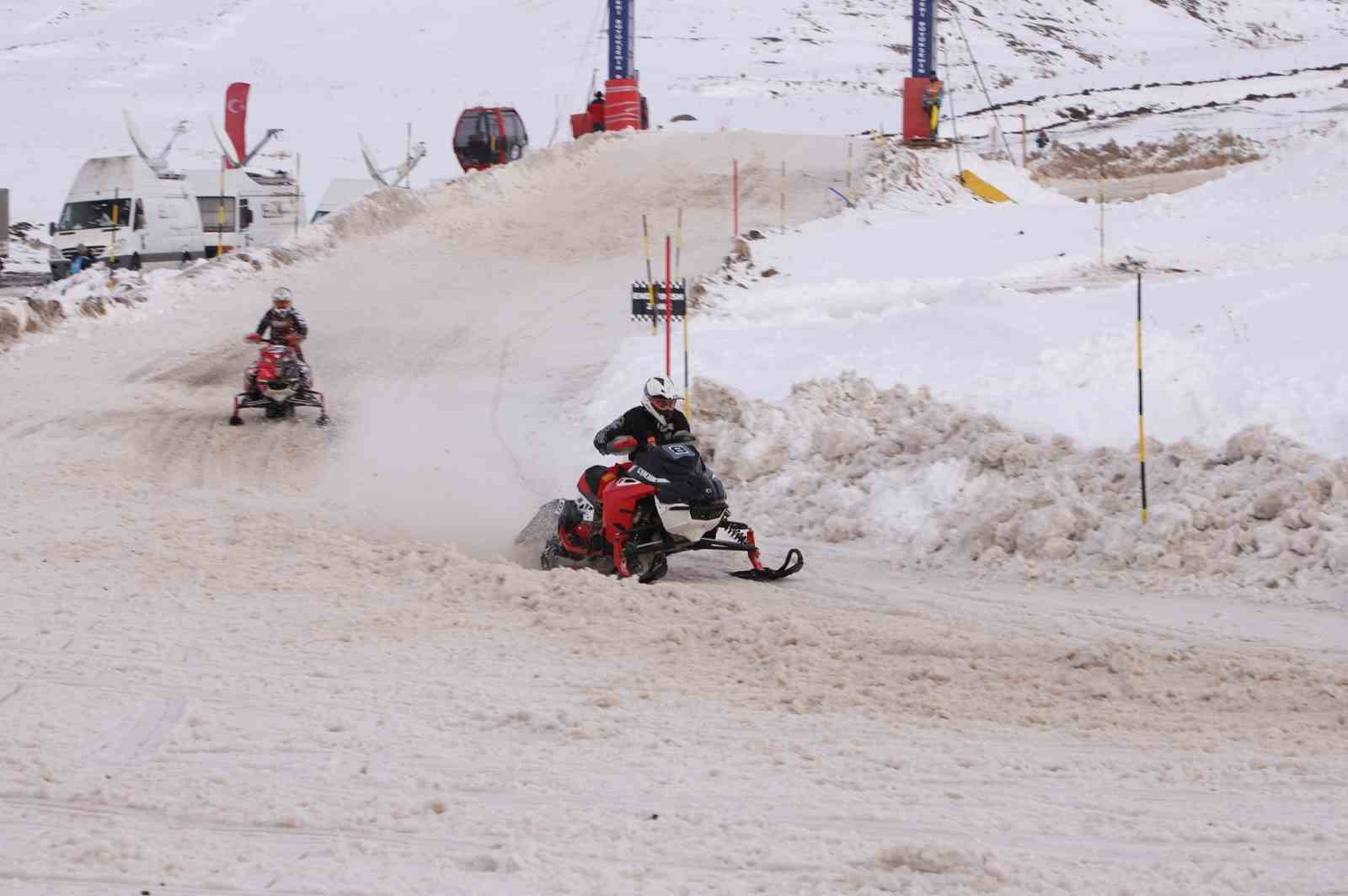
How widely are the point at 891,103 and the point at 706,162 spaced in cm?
3572

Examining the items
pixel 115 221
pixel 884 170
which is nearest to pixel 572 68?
pixel 884 170

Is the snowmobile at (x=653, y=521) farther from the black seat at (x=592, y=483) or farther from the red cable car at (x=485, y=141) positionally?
the red cable car at (x=485, y=141)

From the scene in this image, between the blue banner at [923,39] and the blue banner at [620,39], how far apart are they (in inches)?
14.3

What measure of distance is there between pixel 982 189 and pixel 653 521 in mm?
25590

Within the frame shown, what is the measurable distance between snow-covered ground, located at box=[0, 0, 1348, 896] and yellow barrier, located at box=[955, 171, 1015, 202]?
10281 mm

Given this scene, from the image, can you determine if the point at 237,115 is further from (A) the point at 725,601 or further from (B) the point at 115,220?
(A) the point at 725,601

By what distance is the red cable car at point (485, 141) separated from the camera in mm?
37375

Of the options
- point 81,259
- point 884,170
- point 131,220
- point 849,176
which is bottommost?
point 81,259

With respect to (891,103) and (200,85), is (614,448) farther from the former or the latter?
(200,85)

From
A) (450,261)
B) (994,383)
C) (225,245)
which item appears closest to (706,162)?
(450,261)

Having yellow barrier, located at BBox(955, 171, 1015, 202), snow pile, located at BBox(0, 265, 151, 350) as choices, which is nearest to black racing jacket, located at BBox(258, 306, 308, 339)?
snow pile, located at BBox(0, 265, 151, 350)

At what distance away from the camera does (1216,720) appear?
6.93 metres

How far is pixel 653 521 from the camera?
10430 millimetres

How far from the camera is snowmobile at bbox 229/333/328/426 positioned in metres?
16.5
